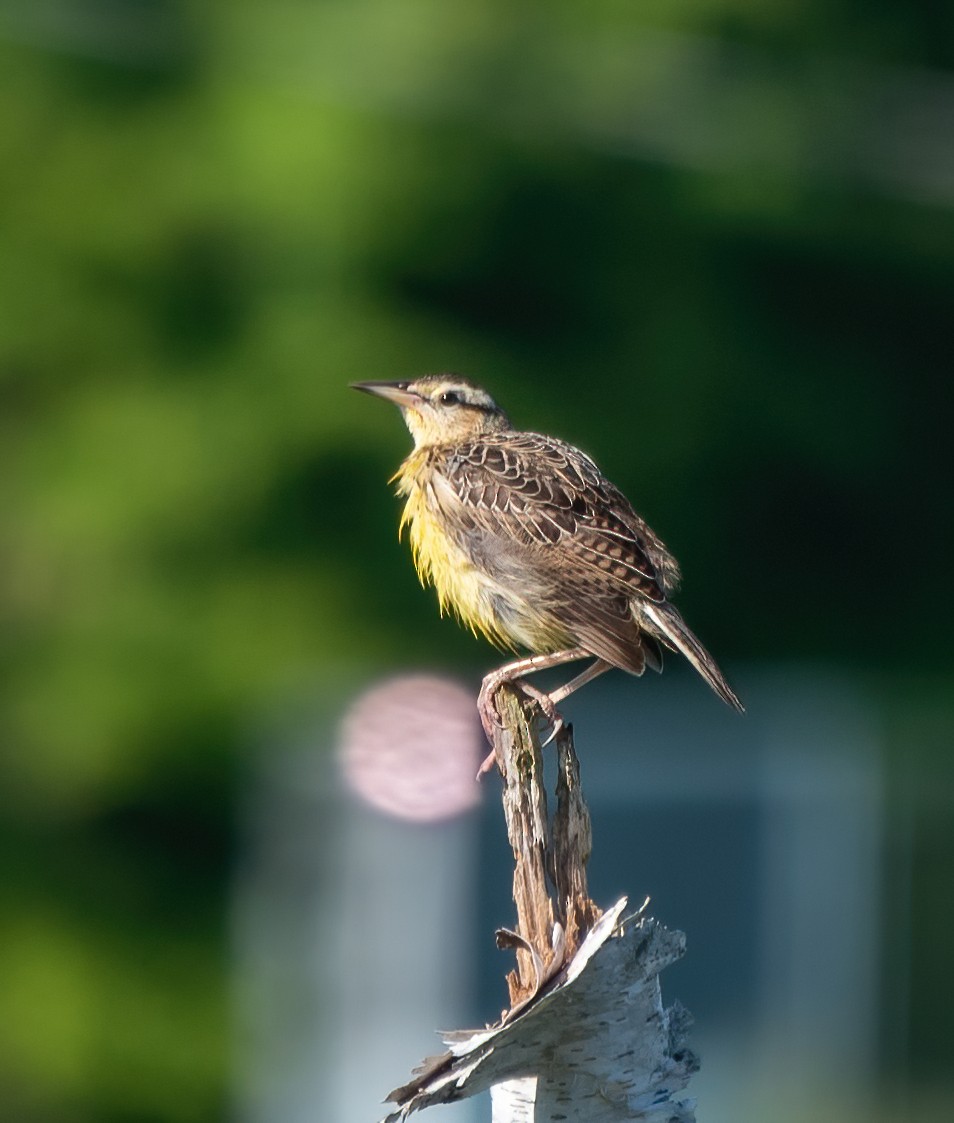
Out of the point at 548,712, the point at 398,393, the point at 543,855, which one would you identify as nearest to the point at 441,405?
the point at 398,393

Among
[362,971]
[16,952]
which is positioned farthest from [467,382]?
[16,952]

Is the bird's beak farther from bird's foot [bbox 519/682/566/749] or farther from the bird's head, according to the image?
bird's foot [bbox 519/682/566/749]

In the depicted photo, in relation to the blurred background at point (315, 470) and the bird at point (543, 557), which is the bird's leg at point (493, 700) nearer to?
the bird at point (543, 557)

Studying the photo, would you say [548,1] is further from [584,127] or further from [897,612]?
[897,612]

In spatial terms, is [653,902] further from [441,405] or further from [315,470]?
[441,405]

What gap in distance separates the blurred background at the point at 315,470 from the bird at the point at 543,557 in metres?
6.67

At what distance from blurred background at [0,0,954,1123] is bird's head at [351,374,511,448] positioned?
6.34 meters

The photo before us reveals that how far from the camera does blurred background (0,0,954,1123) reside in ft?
47.1

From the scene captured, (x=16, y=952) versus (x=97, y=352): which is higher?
(x=97, y=352)

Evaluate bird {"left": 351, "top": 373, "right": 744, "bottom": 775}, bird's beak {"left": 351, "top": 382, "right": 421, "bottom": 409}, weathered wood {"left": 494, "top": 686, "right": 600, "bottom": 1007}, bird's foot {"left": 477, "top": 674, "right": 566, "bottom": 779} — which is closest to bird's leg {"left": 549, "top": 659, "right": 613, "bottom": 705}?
bird {"left": 351, "top": 373, "right": 744, "bottom": 775}

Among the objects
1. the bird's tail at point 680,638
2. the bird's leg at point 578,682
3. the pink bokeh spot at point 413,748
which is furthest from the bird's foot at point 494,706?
the pink bokeh spot at point 413,748

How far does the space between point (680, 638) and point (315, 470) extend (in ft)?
31.2

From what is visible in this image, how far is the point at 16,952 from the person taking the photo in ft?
48.0

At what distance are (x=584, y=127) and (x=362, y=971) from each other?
22.9 ft
